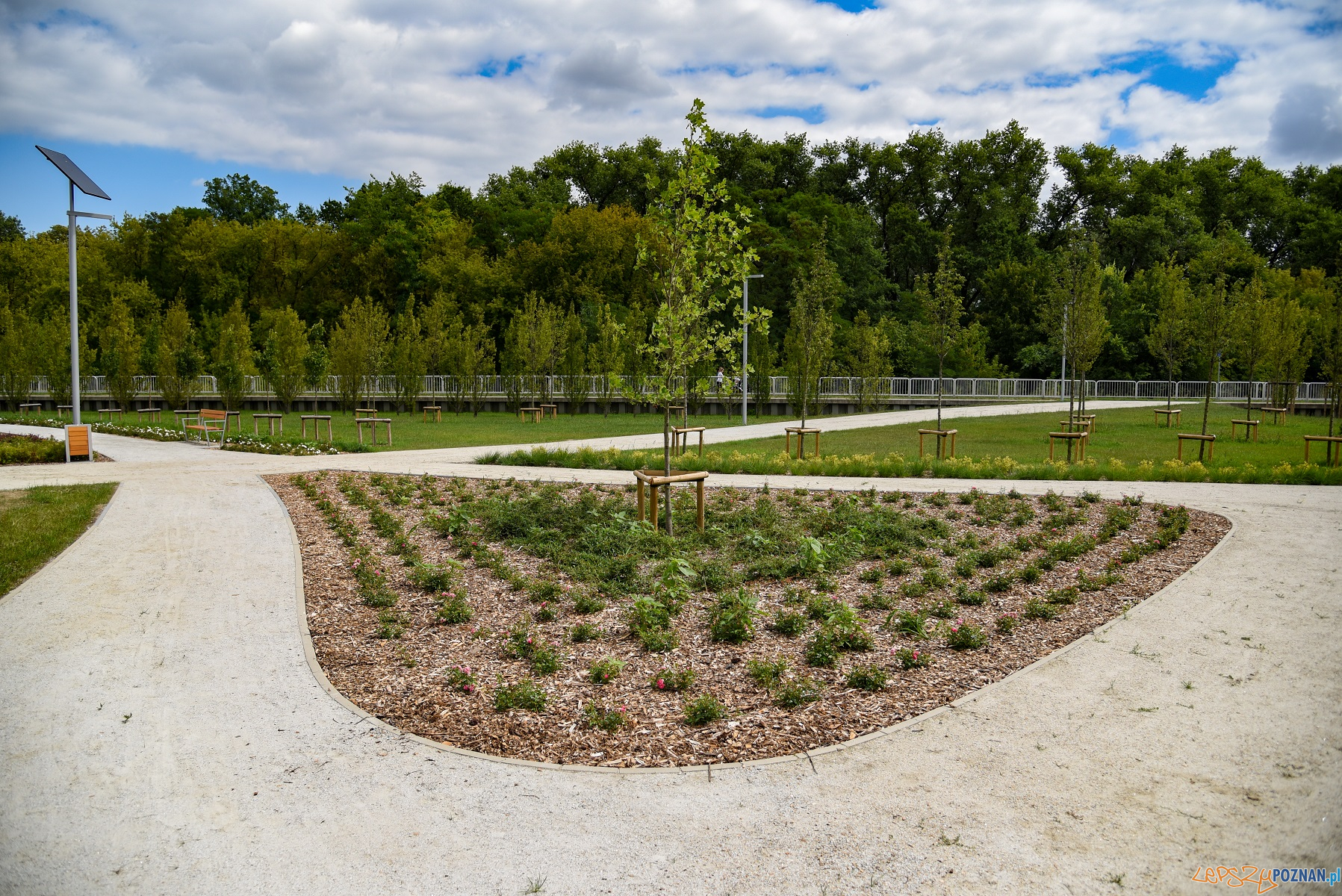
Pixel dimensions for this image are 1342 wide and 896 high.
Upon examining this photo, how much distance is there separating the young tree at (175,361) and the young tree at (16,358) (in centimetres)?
526

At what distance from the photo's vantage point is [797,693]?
16.4 feet

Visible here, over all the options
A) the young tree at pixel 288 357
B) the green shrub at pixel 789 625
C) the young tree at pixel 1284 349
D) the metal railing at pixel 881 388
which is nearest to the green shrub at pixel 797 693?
the green shrub at pixel 789 625

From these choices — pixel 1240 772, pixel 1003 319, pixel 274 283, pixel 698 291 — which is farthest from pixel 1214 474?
pixel 274 283

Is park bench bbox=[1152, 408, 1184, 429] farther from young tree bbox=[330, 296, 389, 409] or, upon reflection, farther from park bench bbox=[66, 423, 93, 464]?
young tree bbox=[330, 296, 389, 409]

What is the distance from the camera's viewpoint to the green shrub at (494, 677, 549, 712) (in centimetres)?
493

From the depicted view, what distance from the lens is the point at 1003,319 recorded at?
159 ft

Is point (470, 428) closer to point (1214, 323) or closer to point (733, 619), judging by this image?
point (1214, 323)

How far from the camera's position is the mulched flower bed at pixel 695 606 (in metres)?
4.81

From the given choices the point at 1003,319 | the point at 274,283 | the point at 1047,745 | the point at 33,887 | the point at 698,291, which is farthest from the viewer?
the point at 274,283

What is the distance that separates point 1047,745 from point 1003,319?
4845 centimetres

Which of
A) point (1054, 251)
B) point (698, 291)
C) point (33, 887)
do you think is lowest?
point (33, 887)

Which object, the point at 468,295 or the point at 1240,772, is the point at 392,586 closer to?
the point at 1240,772

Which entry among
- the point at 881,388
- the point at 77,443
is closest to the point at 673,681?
the point at 77,443

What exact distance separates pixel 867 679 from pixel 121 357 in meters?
39.8
